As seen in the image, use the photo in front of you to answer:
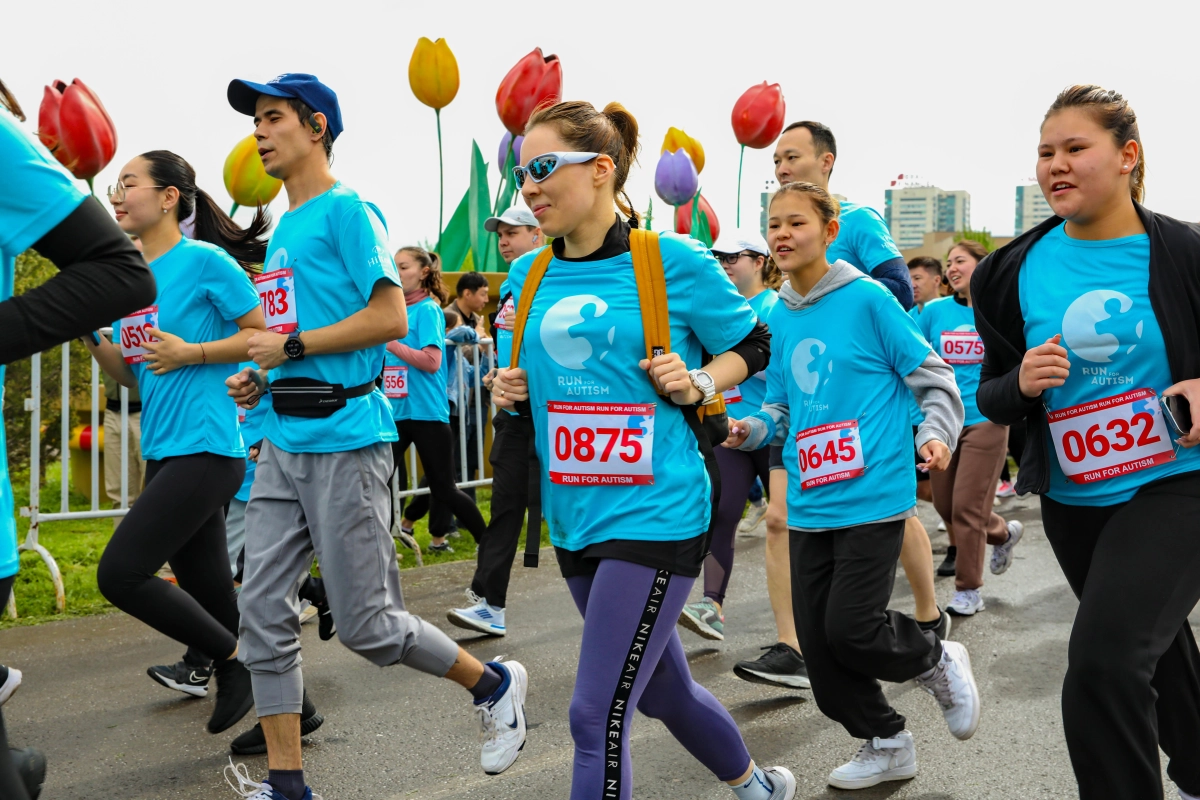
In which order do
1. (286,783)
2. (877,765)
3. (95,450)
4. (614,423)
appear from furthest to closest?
(95,450) → (877,765) → (286,783) → (614,423)

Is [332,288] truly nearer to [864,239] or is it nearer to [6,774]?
[6,774]

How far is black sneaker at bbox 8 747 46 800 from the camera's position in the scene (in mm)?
2029

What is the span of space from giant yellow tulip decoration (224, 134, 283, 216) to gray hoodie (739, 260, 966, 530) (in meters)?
6.71

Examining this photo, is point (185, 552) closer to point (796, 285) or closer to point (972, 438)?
point (796, 285)

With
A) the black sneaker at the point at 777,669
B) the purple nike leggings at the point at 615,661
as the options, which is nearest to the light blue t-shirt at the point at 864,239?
the black sneaker at the point at 777,669

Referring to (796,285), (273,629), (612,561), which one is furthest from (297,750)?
(796,285)

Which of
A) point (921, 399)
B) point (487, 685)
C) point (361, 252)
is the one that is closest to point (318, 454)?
point (361, 252)

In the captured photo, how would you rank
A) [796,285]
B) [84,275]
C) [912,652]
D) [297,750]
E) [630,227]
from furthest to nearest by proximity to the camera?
[796,285] < [912,652] < [297,750] < [630,227] < [84,275]

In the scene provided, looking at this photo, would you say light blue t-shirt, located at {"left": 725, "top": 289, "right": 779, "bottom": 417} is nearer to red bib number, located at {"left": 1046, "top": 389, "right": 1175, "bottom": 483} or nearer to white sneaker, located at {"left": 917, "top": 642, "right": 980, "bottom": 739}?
white sneaker, located at {"left": 917, "top": 642, "right": 980, "bottom": 739}

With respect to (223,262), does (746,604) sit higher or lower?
lower

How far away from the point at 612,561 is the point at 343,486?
1.13 meters

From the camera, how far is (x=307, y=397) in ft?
11.7

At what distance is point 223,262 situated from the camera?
14.3ft

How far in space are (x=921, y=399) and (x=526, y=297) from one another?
5.17 ft
